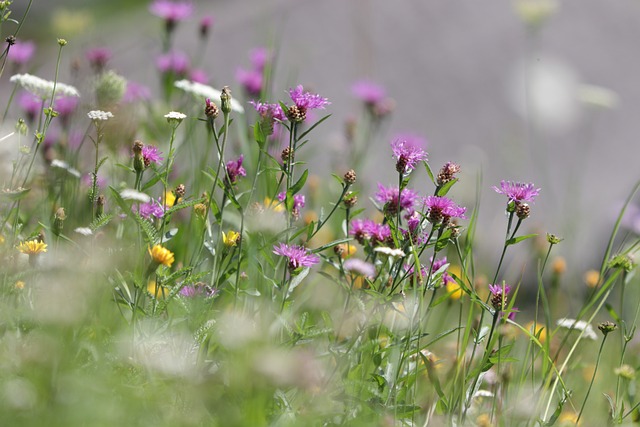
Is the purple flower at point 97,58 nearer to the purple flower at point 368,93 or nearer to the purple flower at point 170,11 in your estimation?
the purple flower at point 170,11

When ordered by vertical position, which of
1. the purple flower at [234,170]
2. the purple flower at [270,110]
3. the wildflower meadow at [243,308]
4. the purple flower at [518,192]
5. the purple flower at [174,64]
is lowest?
the wildflower meadow at [243,308]

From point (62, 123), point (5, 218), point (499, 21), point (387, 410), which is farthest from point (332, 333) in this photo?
point (499, 21)

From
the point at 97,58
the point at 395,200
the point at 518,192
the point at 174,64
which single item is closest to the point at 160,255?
the point at 395,200

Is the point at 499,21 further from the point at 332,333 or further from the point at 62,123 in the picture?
the point at 332,333

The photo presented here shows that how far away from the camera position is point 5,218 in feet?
5.66

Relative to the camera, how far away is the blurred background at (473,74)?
3.86 metres

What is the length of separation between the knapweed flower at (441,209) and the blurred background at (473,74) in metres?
2.16

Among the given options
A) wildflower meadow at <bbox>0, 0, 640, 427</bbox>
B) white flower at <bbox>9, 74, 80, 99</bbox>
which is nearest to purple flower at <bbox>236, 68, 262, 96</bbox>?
wildflower meadow at <bbox>0, 0, 640, 427</bbox>

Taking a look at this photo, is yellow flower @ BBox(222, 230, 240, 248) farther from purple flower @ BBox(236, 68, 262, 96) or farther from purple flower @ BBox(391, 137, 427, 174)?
purple flower @ BBox(236, 68, 262, 96)

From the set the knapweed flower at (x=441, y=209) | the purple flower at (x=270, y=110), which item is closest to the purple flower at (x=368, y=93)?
the purple flower at (x=270, y=110)

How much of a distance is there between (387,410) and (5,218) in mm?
808

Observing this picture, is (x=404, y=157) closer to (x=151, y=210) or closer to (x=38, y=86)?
(x=151, y=210)

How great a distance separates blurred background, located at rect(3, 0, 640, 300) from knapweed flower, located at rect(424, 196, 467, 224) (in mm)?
2158

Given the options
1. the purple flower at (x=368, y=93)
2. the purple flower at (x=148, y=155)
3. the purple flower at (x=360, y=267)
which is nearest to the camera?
the purple flower at (x=360, y=267)
